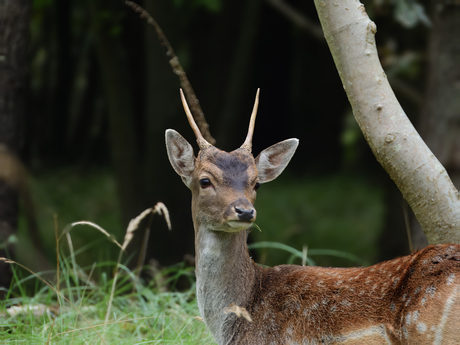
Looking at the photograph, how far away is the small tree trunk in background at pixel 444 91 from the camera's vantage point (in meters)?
5.59

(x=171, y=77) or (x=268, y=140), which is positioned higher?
(x=171, y=77)

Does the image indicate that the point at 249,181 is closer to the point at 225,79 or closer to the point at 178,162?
the point at 178,162

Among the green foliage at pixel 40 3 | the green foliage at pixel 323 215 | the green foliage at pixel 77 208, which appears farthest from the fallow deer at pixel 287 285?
the green foliage at pixel 323 215

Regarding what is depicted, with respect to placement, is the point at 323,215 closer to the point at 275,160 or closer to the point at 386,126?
the point at 275,160

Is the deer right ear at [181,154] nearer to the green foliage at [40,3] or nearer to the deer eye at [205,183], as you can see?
the deer eye at [205,183]

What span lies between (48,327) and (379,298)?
7.65ft

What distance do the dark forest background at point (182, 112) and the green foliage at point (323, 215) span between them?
0.05m

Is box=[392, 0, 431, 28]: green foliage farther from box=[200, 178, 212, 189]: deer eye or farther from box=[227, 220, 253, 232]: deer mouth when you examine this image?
box=[227, 220, 253, 232]: deer mouth

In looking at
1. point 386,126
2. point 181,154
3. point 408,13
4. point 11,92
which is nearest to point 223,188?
point 181,154

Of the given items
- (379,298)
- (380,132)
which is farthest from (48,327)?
(380,132)

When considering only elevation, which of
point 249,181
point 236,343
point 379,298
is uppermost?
point 249,181

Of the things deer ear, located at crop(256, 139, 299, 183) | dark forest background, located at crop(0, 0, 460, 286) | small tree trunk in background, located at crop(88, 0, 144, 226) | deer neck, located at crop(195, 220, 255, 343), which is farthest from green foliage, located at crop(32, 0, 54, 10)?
deer neck, located at crop(195, 220, 255, 343)

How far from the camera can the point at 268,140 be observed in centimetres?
1453

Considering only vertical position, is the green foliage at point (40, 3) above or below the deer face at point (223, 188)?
above
